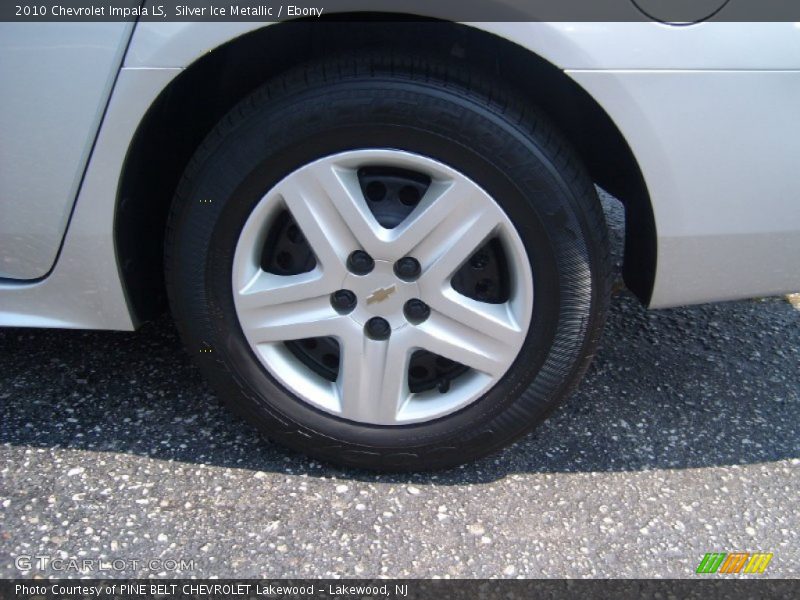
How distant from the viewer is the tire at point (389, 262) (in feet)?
5.72

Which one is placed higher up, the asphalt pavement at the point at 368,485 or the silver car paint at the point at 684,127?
the silver car paint at the point at 684,127

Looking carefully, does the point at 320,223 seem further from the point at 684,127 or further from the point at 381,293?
the point at 684,127

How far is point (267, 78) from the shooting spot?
1929mm

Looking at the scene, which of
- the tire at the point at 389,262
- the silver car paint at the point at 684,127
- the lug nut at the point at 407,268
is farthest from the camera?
the lug nut at the point at 407,268

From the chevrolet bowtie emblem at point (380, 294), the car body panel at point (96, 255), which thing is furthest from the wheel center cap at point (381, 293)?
the car body panel at point (96, 255)

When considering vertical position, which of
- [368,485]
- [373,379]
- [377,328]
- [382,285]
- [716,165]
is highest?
[716,165]

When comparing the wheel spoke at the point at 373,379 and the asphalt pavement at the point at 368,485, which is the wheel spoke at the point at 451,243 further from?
the asphalt pavement at the point at 368,485

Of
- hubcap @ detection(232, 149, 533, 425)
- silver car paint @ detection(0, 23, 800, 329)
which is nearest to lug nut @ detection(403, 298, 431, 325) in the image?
hubcap @ detection(232, 149, 533, 425)

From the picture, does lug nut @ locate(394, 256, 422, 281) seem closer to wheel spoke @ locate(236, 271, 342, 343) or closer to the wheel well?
wheel spoke @ locate(236, 271, 342, 343)

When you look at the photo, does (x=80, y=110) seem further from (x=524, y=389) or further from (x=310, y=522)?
(x=524, y=389)

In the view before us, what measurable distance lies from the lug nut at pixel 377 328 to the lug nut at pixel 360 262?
0.12 metres

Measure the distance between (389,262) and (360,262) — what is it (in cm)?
7

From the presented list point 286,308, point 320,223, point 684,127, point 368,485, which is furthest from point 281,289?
point 684,127

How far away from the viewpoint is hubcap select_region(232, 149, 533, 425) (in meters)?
1.81
